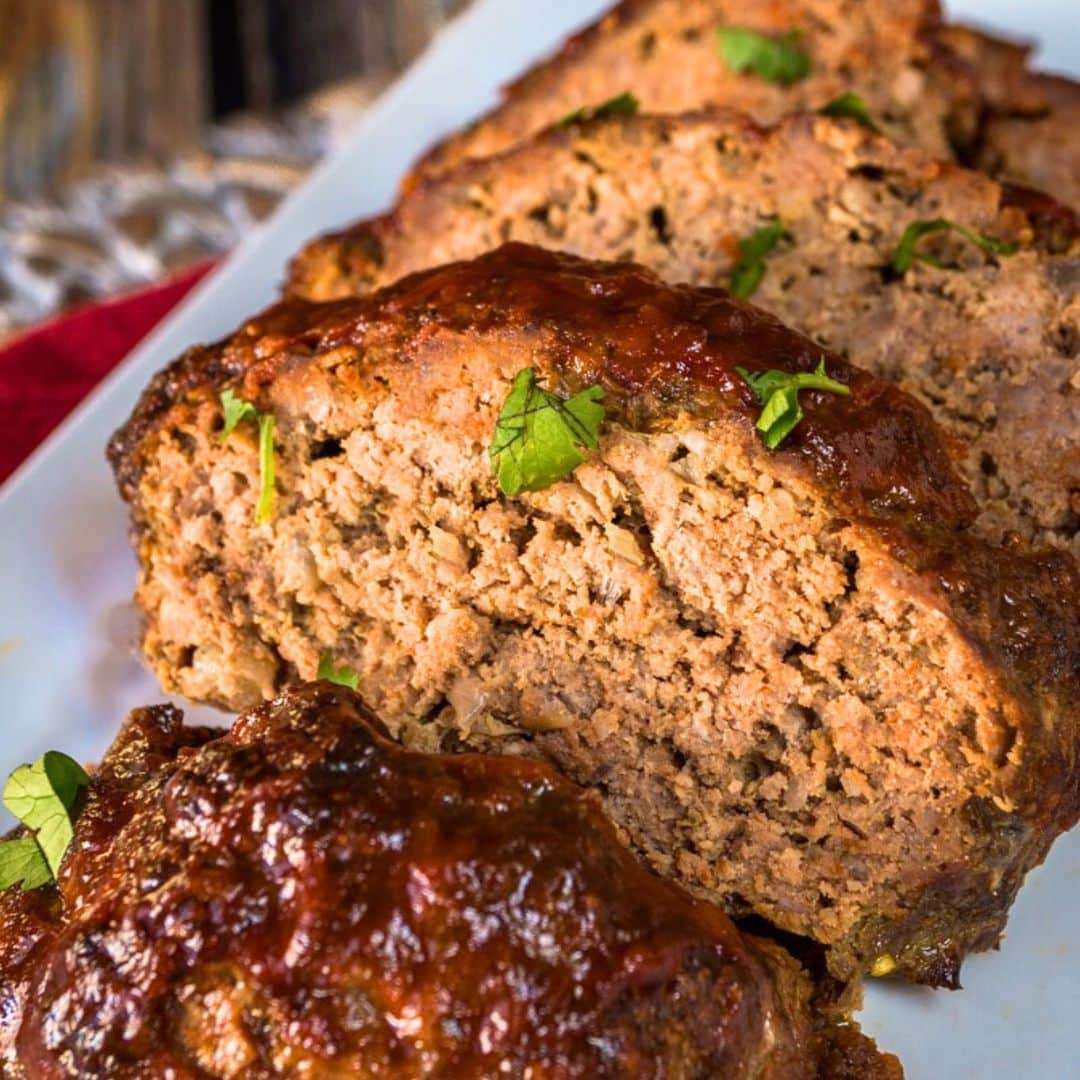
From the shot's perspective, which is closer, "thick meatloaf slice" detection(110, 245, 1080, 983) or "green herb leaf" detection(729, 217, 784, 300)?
"thick meatloaf slice" detection(110, 245, 1080, 983)

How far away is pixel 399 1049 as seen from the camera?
3023 mm

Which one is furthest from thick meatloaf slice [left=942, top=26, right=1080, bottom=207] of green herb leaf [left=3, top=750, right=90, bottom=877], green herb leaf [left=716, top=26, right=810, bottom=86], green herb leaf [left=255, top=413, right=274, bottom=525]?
green herb leaf [left=3, top=750, right=90, bottom=877]

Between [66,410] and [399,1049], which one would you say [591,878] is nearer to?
[399,1049]

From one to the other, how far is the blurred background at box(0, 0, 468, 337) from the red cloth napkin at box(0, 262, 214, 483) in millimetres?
1040

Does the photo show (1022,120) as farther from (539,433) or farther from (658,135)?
(539,433)

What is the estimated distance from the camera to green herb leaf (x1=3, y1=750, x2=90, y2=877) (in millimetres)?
3727

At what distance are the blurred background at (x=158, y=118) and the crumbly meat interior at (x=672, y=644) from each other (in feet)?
12.6

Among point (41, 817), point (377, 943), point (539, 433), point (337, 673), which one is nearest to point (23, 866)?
point (41, 817)

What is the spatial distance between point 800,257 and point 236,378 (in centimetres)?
188

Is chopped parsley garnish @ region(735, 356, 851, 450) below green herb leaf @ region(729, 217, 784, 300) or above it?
above

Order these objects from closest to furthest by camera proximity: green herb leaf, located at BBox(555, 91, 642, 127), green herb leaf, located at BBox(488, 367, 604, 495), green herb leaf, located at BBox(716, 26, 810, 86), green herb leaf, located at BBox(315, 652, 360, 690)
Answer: green herb leaf, located at BBox(488, 367, 604, 495) → green herb leaf, located at BBox(315, 652, 360, 690) → green herb leaf, located at BBox(555, 91, 642, 127) → green herb leaf, located at BBox(716, 26, 810, 86)

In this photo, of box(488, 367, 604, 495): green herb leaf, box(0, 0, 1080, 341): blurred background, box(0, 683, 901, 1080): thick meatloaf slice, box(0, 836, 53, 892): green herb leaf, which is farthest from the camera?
box(0, 0, 1080, 341): blurred background

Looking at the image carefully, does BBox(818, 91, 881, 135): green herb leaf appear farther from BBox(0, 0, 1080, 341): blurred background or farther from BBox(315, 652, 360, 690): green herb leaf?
BBox(315, 652, 360, 690): green herb leaf

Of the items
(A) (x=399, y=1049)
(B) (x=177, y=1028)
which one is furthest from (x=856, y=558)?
(B) (x=177, y=1028)
